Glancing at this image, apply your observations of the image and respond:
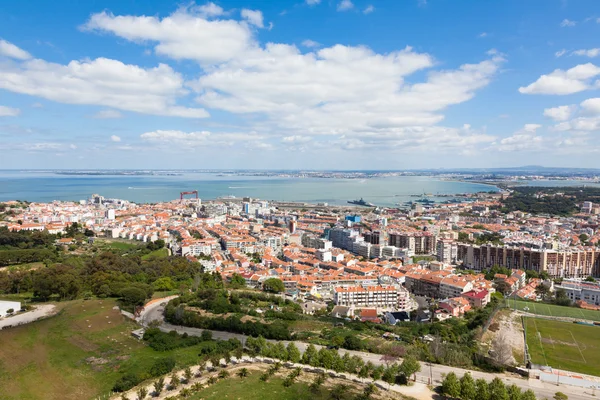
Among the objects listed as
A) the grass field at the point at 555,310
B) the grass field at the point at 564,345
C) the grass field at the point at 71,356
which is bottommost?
the grass field at the point at 555,310

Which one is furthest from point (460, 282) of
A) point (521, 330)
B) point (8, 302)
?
point (8, 302)

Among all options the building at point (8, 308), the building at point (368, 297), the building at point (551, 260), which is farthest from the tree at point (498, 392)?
the building at point (551, 260)

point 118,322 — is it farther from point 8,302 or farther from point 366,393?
point 366,393

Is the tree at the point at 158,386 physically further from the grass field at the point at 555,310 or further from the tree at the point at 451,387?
the grass field at the point at 555,310

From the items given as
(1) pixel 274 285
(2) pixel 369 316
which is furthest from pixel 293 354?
(1) pixel 274 285

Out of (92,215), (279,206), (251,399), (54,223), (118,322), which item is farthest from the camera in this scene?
(279,206)

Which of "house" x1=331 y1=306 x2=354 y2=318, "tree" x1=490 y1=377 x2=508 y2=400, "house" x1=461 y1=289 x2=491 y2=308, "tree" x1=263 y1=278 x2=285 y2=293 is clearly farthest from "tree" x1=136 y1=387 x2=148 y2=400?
"house" x1=461 y1=289 x2=491 y2=308

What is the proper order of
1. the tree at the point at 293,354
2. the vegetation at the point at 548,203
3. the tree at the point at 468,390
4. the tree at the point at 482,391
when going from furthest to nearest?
the vegetation at the point at 548,203 < the tree at the point at 293,354 < the tree at the point at 468,390 < the tree at the point at 482,391

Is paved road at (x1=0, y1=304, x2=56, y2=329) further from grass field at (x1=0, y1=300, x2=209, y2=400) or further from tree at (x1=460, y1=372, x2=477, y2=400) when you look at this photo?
tree at (x1=460, y1=372, x2=477, y2=400)
